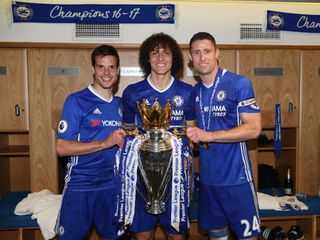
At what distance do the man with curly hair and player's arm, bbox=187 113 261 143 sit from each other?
16 centimetres

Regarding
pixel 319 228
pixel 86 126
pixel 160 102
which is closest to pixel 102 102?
pixel 86 126

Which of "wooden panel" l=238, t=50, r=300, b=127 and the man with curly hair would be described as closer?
the man with curly hair

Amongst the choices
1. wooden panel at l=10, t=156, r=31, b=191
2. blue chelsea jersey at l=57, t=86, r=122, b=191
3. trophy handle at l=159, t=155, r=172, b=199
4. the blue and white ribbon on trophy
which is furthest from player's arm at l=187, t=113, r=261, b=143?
wooden panel at l=10, t=156, r=31, b=191

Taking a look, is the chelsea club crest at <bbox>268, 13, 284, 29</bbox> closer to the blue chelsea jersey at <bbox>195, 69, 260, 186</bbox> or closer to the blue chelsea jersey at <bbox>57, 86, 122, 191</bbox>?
the blue chelsea jersey at <bbox>195, 69, 260, 186</bbox>

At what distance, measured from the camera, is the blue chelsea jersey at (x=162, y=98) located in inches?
84.0

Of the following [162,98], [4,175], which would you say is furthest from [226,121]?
[4,175]

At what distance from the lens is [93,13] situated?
3492 mm

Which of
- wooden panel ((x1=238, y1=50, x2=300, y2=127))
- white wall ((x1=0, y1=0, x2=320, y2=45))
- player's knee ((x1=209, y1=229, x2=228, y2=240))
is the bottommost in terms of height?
player's knee ((x1=209, y1=229, x2=228, y2=240))

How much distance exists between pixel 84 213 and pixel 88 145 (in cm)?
40

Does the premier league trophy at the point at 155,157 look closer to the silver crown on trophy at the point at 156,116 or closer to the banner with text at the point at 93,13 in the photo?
the silver crown on trophy at the point at 156,116

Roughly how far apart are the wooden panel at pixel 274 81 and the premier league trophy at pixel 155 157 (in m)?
1.85

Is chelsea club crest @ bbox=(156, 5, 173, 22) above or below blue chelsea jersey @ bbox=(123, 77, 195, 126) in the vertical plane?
above

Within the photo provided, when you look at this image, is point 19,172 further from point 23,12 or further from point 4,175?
point 23,12

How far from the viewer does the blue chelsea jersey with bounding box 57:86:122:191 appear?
2025 millimetres
